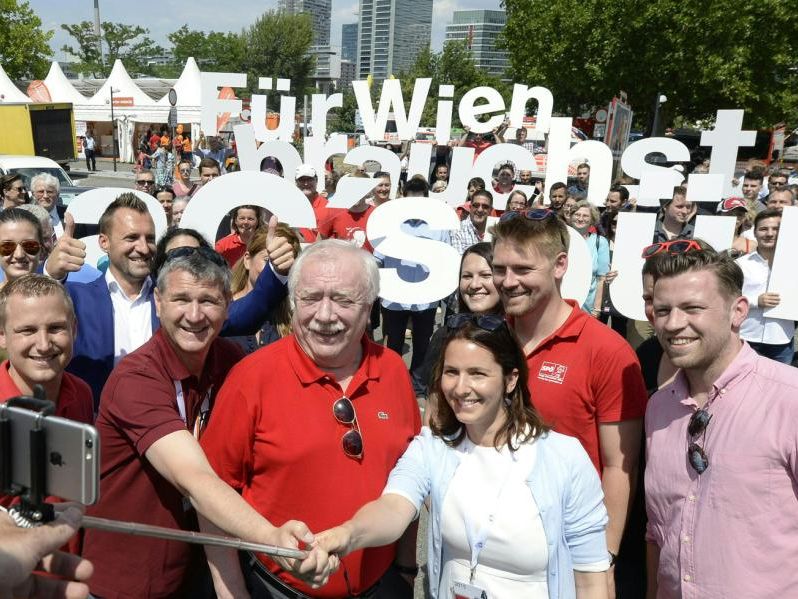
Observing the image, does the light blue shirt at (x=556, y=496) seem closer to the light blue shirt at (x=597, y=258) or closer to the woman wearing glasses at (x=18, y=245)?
the woman wearing glasses at (x=18, y=245)

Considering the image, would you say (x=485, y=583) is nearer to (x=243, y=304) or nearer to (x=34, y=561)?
(x=34, y=561)

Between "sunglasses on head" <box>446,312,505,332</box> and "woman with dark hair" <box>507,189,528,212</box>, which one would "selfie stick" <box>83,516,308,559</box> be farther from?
"woman with dark hair" <box>507,189,528,212</box>

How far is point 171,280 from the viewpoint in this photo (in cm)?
241

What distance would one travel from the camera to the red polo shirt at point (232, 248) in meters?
5.15

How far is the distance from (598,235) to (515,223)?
486cm

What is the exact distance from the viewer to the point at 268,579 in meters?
2.12

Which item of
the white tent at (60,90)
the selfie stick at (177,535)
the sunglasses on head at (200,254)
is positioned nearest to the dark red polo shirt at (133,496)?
the sunglasses on head at (200,254)

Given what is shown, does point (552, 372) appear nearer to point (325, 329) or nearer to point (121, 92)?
point (325, 329)

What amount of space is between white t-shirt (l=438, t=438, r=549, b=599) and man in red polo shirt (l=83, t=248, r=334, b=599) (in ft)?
1.53

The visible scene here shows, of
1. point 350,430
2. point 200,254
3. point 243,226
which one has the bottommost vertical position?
point 350,430

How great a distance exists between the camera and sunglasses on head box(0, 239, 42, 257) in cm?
338

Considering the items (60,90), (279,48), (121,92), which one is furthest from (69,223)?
(279,48)

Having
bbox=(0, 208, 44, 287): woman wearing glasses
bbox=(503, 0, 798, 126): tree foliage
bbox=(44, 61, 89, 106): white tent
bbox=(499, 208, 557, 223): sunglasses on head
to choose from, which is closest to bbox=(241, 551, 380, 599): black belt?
bbox=(499, 208, 557, 223): sunglasses on head

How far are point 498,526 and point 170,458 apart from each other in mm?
992
